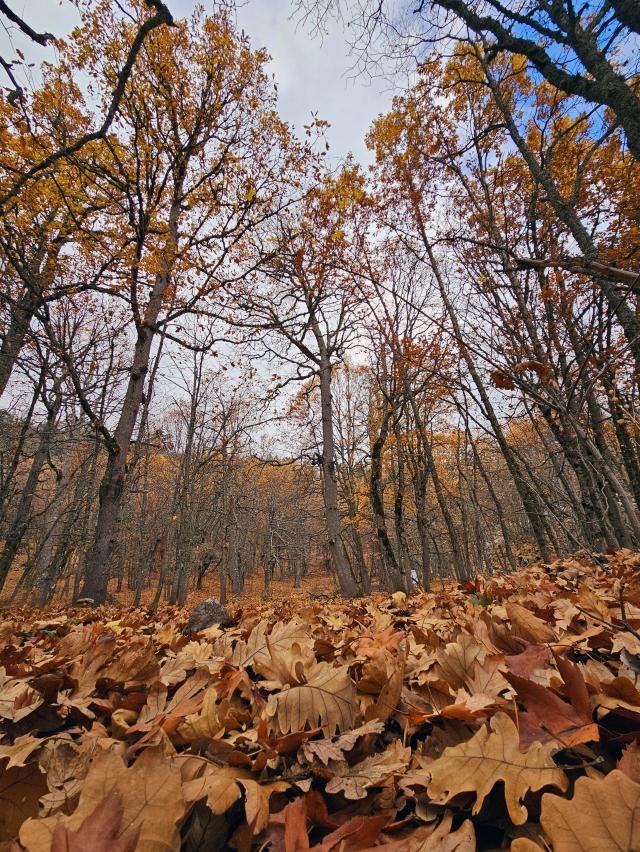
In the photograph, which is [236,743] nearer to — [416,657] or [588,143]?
[416,657]

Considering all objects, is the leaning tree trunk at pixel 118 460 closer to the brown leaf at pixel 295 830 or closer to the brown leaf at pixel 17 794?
the brown leaf at pixel 17 794

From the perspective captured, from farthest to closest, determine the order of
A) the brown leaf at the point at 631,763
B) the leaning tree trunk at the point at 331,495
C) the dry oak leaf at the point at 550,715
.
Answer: the leaning tree trunk at the point at 331,495
the dry oak leaf at the point at 550,715
the brown leaf at the point at 631,763

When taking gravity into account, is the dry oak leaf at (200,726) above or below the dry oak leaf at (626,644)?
below

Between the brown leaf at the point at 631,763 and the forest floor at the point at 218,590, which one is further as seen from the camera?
the forest floor at the point at 218,590

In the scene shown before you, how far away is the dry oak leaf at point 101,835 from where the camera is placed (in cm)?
44

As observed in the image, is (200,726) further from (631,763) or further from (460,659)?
(631,763)

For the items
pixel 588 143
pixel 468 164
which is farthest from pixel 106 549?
pixel 588 143

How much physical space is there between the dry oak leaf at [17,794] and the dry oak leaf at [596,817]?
0.82 m

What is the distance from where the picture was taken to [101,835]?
46cm

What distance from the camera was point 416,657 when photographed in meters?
1.25

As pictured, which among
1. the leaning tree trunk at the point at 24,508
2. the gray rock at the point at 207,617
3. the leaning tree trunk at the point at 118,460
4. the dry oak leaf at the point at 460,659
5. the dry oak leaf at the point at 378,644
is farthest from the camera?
the leaning tree trunk at the point at 24,508

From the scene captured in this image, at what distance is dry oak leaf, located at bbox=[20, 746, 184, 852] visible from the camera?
49 centimetres

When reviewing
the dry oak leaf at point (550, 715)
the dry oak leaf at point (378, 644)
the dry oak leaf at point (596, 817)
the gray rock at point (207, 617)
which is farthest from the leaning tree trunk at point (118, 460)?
the dry oak leaf at point (596, 817)

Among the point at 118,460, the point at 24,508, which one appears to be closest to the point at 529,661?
the point at 118,460
